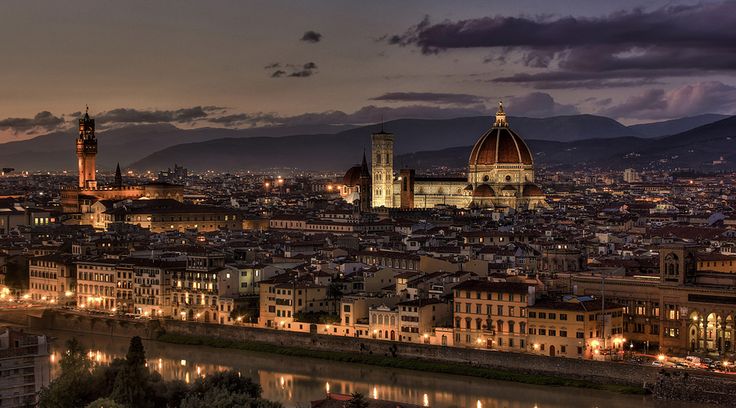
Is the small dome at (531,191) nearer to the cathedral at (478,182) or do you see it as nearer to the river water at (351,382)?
the cathedral at (478,182)

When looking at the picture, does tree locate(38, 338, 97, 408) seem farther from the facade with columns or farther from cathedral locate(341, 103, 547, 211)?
cathedral locate(341, 103, 547, 211)

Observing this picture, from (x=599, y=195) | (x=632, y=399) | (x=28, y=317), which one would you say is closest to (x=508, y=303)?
(x=632, y=399)

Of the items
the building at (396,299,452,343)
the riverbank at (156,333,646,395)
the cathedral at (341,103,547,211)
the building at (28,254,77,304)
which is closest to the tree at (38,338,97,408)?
the riverbank at (156,333,646,395)

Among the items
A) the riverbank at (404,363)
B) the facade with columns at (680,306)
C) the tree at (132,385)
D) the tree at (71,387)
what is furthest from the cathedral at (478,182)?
the tree at (132,385)

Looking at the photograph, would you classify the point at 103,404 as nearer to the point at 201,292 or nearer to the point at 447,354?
the point at 447,354

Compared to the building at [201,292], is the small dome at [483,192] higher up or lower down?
higher up

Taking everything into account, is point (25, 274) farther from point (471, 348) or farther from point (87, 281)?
point (471, 348)

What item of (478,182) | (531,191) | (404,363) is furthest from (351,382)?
(478,182)
